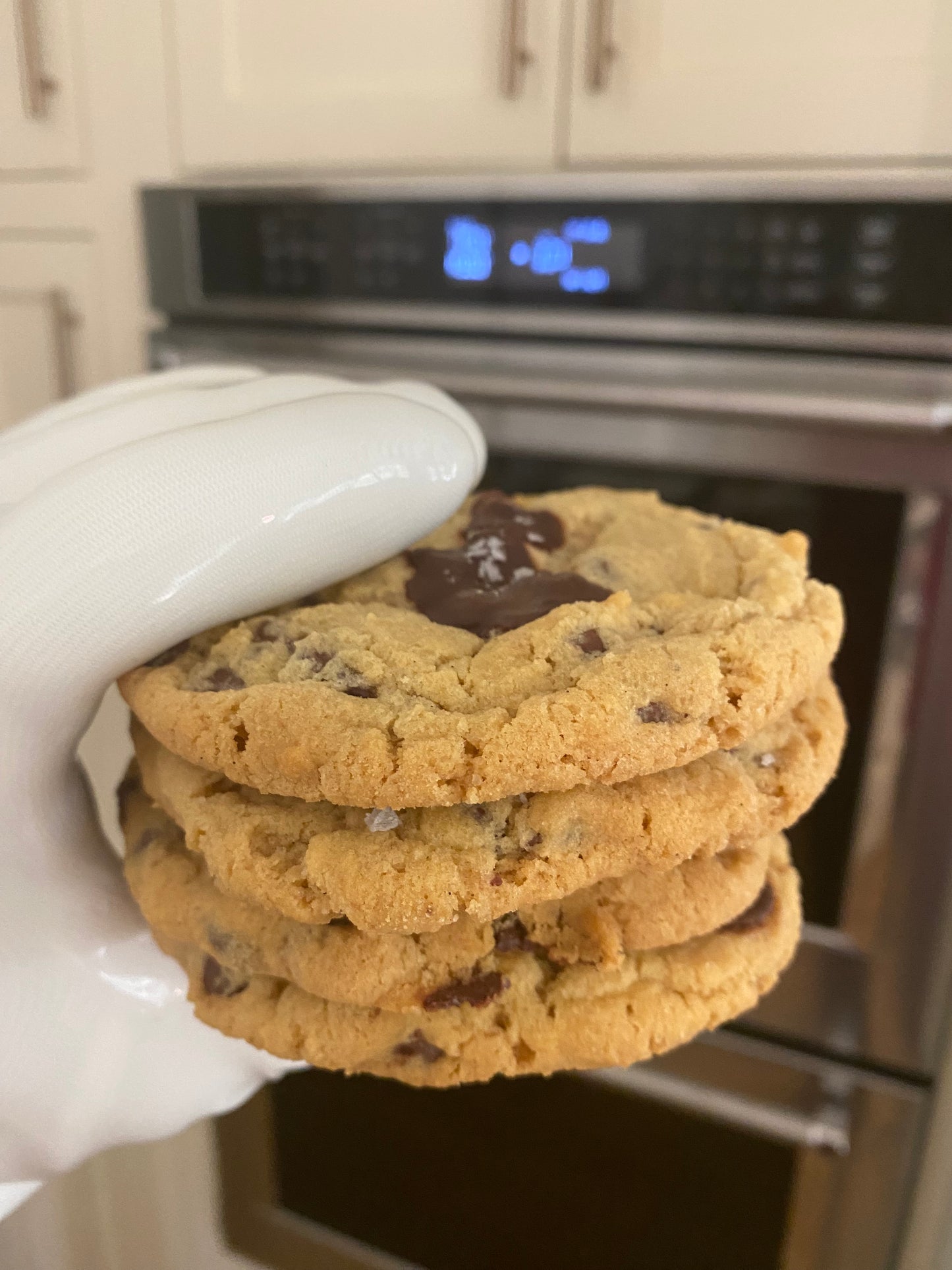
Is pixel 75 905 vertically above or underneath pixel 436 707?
underneath

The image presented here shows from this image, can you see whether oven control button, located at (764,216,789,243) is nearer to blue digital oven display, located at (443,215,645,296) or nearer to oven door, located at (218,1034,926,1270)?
blue digital oven display, located at (443,215,645,296)

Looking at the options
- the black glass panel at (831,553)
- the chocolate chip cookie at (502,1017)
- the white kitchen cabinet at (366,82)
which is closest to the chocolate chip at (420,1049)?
the chocolate chip cookie at (502,1017)

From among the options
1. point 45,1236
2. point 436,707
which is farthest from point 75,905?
point 45,1236

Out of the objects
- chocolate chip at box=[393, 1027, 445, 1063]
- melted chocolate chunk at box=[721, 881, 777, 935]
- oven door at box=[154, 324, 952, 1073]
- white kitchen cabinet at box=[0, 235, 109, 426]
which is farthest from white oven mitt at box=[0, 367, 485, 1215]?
white kitchen cabinet at box=[0, 235, 109, 426]

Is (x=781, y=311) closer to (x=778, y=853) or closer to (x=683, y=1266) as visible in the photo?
(x=778, y=853)

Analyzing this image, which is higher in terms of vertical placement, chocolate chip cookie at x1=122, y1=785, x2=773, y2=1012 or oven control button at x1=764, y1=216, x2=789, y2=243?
oven control button at x1=764, y1=216, x2=789, y2=243
